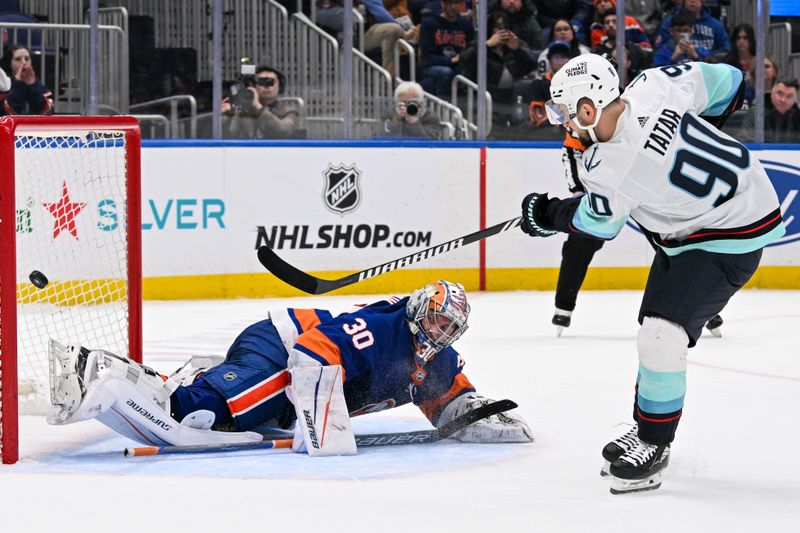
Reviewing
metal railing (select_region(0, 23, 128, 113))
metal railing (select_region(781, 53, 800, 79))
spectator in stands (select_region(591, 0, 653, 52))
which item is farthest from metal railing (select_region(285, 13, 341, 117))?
metal railing (select_region(781, 53, 800, 79))

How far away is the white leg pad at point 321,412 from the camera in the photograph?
130 inches

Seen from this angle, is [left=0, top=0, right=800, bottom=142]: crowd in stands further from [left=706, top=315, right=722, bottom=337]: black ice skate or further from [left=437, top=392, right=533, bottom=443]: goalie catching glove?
[left=437, top=392, right=533, bottom=443]: goalie catching glove

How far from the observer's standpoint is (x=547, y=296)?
298 inches

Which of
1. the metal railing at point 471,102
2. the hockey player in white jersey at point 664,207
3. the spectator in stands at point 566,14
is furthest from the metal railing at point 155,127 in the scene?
the hockey player in white jersey at point 664,207

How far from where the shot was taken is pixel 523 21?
793 centimetres

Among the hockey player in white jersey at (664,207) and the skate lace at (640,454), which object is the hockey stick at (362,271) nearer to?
the hockey player in white jersey at (664,207)

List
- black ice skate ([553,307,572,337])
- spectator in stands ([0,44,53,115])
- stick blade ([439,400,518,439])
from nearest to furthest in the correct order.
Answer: stick blade ([439,400,518,439]) < black ice skate ([553,307,572,337]) < spectator in stands ([0,44,53,115])

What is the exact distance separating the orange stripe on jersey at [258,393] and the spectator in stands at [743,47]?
530cm

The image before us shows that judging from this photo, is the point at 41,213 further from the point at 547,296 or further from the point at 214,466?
the point at 547,296

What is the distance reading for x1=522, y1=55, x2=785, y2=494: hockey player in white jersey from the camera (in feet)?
9.70

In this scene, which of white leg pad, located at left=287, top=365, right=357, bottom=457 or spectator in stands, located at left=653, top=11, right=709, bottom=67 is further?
spectator in stands, located at left=653, top=11, right=709, bottom=67

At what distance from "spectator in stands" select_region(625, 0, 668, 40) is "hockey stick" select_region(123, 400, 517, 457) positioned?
486cm

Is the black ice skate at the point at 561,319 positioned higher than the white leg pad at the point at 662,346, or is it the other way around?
the white leg pad at the point at 662,346

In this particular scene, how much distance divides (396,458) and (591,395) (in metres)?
1.26
